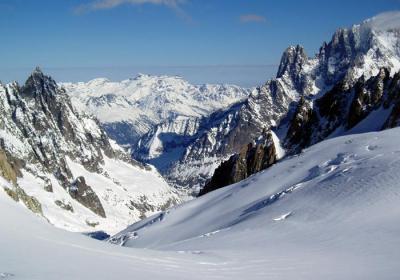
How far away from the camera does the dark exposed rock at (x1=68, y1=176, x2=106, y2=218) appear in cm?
19325

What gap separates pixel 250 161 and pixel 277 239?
264 ft

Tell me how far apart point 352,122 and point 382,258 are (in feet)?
295

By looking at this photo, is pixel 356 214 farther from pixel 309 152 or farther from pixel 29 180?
pixel 29 180

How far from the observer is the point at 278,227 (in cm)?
3050

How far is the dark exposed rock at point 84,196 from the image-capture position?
19325 centimetres

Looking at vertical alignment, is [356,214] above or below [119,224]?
above

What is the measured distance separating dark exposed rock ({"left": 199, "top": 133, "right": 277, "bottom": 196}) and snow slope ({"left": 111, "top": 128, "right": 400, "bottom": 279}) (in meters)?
47.6

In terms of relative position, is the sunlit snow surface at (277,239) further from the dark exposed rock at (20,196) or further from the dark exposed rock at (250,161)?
the dark exposed rock at (250,161)

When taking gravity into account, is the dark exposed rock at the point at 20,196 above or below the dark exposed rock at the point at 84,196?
above

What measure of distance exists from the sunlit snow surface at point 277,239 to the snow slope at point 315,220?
7cm

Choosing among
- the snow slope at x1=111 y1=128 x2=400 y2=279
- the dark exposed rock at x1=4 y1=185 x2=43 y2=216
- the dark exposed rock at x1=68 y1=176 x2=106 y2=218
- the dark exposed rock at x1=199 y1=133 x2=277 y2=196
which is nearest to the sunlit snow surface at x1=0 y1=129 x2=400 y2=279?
the snow slope at x1=111 y1=128 x2=400 y2=279

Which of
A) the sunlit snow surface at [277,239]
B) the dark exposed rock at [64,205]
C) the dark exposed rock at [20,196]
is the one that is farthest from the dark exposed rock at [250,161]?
the dark exposed rock at [64,205]

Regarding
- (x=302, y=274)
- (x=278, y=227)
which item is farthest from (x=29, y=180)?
(x=302, y=274)

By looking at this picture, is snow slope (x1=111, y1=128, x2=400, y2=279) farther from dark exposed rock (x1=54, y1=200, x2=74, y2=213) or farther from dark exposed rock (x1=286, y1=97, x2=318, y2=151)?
dark exposed rock (x1=54, y1=200, x2=74, y2=213)
